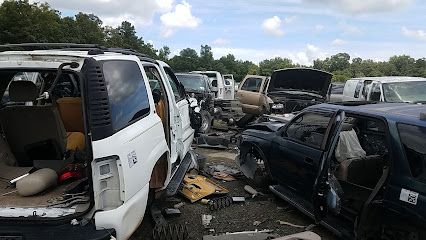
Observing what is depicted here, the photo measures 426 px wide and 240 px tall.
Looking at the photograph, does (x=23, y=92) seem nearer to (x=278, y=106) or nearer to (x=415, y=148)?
(x=415, y=148)

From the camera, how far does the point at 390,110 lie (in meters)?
4.71

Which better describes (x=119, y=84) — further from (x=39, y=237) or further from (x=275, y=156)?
(x=275, y=156)

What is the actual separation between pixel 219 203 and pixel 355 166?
1958mm

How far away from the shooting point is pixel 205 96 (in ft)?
47.0

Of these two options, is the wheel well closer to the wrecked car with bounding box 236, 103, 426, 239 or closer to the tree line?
the wrecked car with bounding box 236, 103, 426, 239

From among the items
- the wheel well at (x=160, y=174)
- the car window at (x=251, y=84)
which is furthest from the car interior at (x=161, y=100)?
the car window at (x=251, y=84)

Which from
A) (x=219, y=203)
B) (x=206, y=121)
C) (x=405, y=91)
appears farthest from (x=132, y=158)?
(x=206, y=121)

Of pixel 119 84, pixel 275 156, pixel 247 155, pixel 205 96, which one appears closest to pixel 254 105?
pixel 205 96

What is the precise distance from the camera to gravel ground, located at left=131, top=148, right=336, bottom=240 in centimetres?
523

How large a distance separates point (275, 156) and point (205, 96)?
8303 millimetres

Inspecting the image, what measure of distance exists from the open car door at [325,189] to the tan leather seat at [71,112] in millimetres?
2611

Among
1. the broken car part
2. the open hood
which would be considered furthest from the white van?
the broken car part

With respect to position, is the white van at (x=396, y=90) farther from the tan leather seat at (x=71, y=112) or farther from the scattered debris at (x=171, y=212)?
the tan leather seat at (x=71, y=112)

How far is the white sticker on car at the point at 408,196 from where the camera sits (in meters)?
3.88
